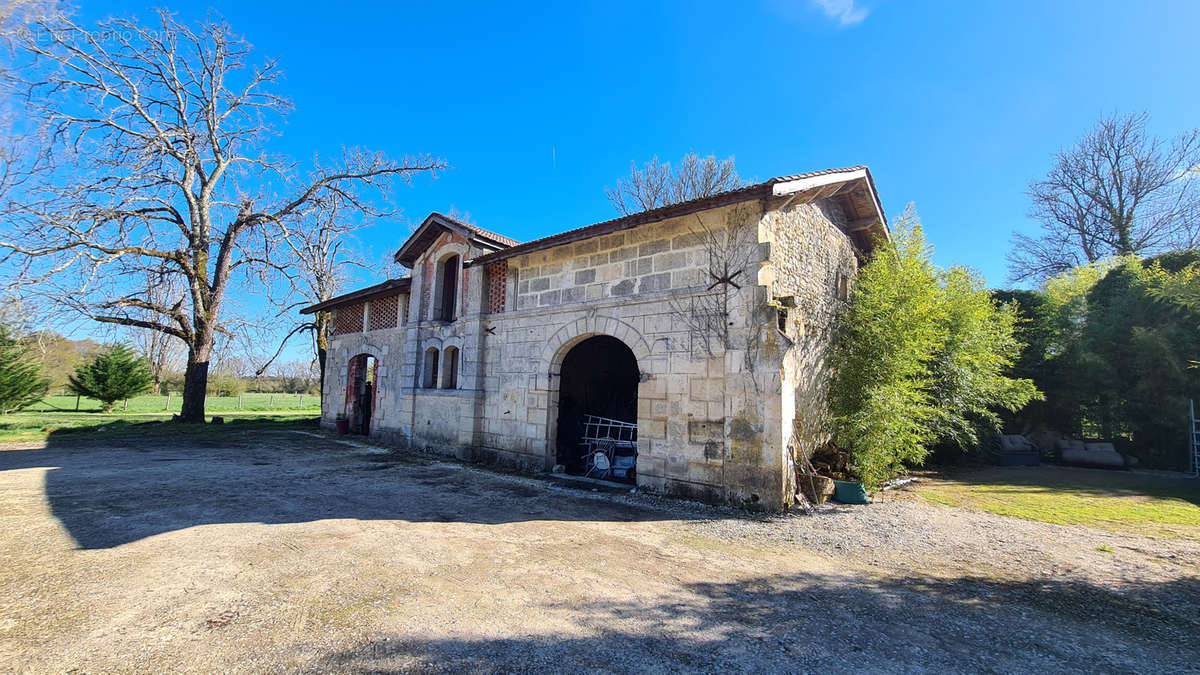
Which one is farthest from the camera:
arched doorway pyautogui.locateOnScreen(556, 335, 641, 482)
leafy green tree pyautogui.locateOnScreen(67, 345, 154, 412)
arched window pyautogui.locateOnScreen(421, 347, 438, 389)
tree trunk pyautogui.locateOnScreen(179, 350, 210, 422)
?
leafy green tree pyautogui.locateOnScreen(67, 345, 154, 412)

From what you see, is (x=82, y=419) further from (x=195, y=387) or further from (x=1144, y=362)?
(x=1144, y=362)

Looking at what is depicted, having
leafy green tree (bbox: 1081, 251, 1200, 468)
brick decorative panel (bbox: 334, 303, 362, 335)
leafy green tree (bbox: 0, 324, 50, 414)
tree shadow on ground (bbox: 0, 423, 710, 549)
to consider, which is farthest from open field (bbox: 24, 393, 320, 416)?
leafy green tree (bbox: 1081, 251, 1200, 468)

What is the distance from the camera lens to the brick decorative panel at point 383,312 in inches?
525

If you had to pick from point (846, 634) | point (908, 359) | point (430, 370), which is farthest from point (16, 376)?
point (908, 359)

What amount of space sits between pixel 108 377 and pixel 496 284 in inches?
885

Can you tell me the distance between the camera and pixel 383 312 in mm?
13734

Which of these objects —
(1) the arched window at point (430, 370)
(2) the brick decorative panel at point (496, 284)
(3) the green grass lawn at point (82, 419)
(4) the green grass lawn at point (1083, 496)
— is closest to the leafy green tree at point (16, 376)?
(3) the green grass lawn at point (82, 419)

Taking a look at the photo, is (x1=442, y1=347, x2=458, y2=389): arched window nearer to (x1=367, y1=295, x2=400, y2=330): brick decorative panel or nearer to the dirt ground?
(x1=367, y1=295, x2=400, y2=330): brick decorative panel

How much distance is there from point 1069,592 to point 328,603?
587 centimetres

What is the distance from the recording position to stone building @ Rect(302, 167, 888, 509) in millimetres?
6418

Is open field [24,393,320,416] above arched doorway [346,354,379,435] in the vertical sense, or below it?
below

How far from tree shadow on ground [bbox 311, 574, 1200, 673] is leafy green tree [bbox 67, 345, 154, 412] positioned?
88.7 feet

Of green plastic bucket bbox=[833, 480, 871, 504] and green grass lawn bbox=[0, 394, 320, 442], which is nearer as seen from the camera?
green plastic bucket bbox=[833, 480, 871, 504]

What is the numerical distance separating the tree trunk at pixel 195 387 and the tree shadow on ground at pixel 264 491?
522 cm
